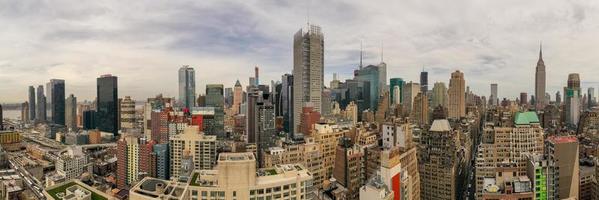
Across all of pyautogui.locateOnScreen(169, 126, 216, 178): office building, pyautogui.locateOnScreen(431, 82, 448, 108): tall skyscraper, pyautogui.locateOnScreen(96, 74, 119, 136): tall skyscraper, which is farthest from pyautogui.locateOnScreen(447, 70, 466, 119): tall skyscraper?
pyautogui.locateOnScreen(96, 74, 119, 136): tall skyscraper

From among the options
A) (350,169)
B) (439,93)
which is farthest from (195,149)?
(439,93)

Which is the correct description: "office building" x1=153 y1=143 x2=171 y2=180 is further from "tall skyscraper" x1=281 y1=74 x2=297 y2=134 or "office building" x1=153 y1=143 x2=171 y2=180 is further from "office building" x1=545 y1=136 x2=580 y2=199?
"tall skyscraper" x1=281 y1=74 x2=297 y2=134

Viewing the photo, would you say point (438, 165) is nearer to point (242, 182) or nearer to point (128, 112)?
point (242, 182)

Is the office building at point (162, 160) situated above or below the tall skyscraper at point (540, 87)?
below

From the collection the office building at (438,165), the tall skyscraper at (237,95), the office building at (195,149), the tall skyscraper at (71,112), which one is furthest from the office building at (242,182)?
the tall skyscraper at (71,112)

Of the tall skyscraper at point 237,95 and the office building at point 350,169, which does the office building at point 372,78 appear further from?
the office building at point 350,169

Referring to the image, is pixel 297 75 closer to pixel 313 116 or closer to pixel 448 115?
pixel 313 116

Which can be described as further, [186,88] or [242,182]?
[186,88]
